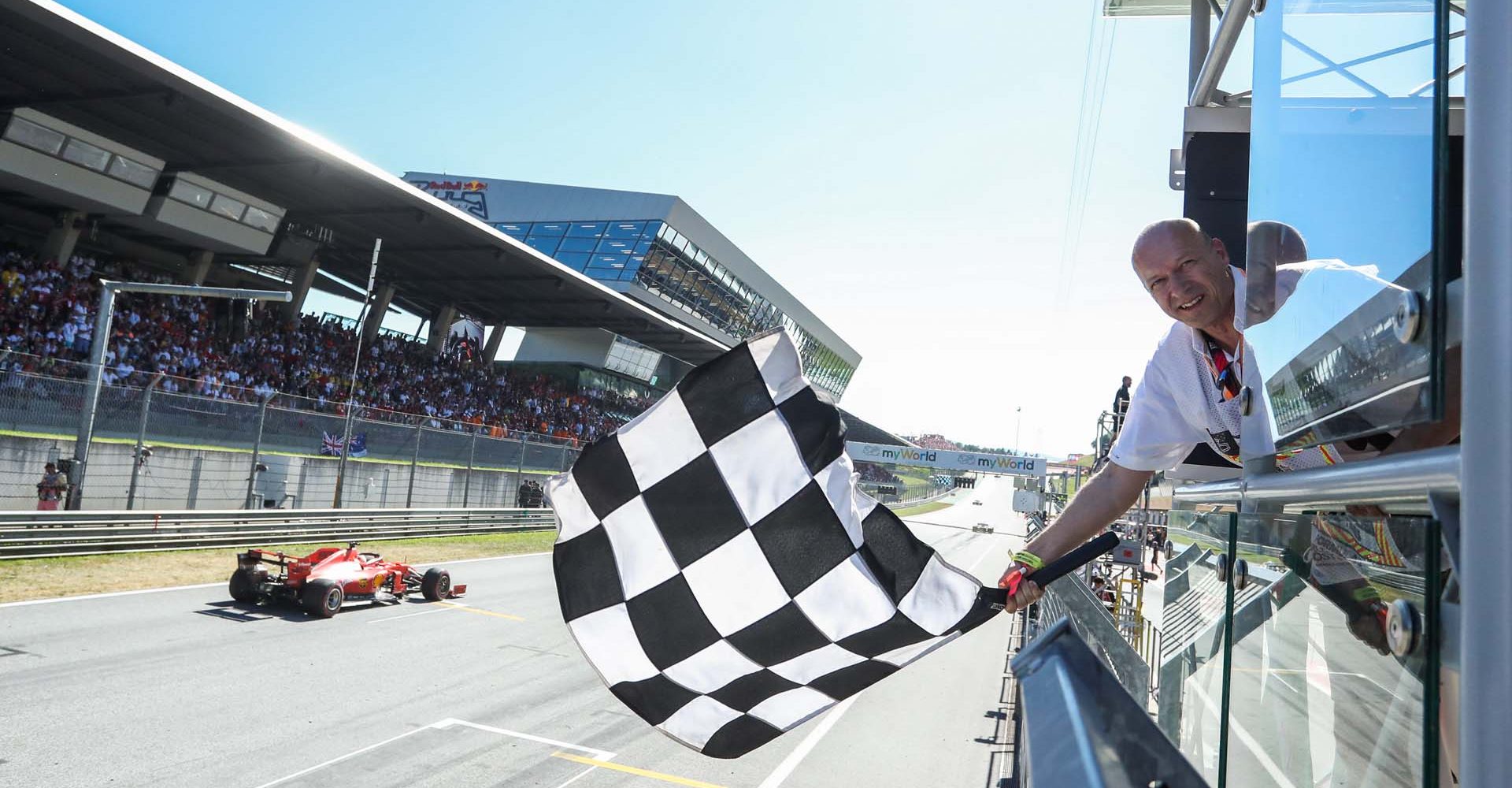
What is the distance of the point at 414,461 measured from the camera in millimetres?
20469

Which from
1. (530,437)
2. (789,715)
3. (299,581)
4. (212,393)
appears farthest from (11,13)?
(789,715)

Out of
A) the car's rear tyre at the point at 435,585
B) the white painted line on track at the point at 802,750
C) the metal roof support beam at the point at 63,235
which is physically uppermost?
the metal roof support beam at the point at 63,235

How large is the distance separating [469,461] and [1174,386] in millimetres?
21880

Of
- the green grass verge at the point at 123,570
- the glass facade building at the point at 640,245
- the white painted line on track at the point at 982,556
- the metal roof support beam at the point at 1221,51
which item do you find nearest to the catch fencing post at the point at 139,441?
the green grass verge at the point at 123,570

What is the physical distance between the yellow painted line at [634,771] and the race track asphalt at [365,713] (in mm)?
25

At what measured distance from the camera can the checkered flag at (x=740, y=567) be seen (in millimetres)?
2262

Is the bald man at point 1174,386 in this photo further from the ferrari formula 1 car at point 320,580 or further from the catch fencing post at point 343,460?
the catch fencing post at point 343,460

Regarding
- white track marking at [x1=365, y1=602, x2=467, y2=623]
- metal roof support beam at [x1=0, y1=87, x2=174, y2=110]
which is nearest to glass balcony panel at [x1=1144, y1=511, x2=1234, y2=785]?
white track marking at [x1=365, y1=602, x2=467, y2=623]

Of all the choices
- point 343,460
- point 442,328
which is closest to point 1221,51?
point 343,460

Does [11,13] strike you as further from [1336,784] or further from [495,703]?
[1336,784]

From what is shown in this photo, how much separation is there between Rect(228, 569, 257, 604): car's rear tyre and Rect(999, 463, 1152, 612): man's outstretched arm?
434 inches

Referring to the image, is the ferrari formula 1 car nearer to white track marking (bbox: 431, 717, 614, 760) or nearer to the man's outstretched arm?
white track marking (bbox: 431, 717, 614, 760)

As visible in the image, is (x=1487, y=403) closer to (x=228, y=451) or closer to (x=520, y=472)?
(x=228, y=451)

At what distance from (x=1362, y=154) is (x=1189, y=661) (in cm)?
97
